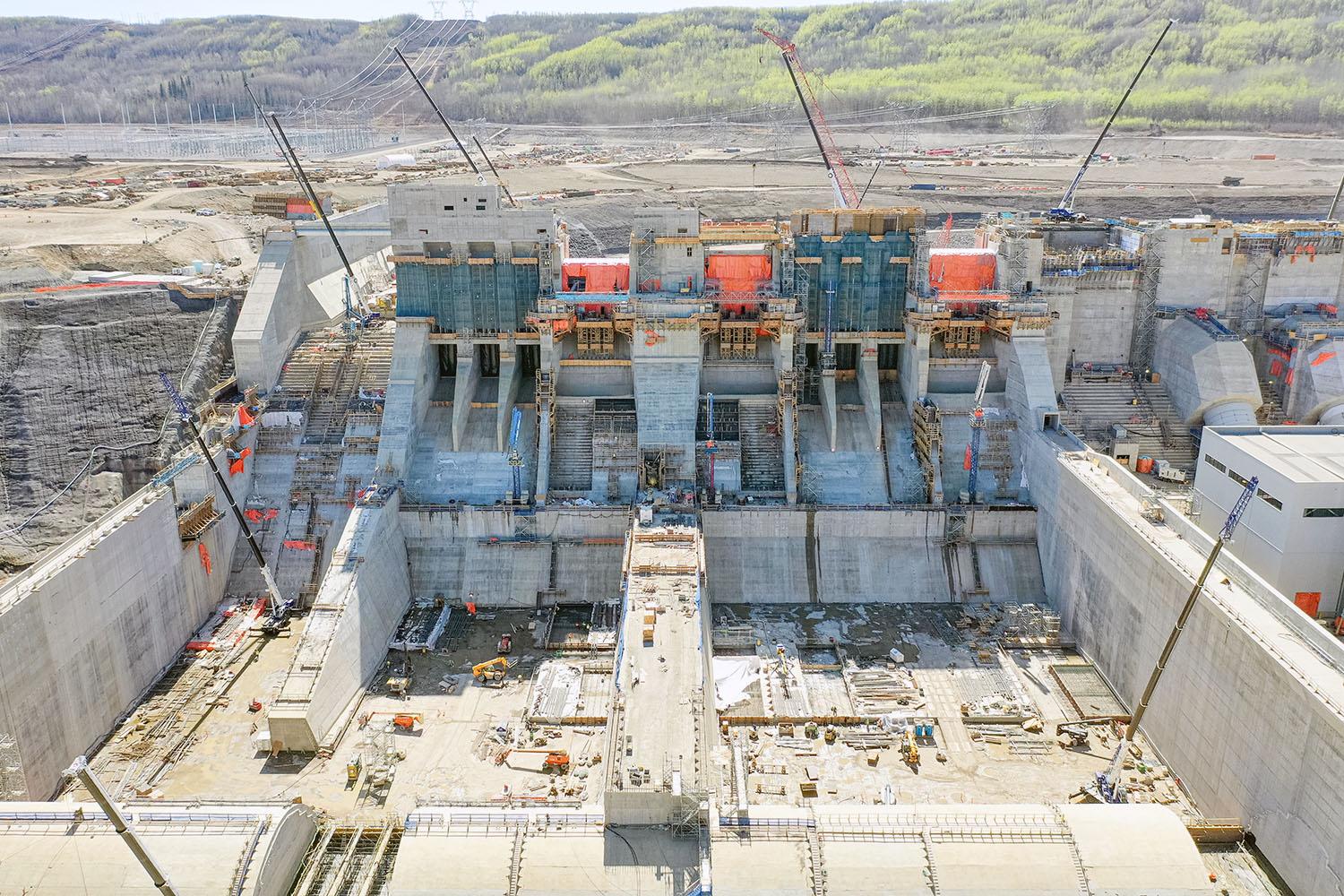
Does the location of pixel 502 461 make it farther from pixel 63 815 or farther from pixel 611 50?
pixel 611 50

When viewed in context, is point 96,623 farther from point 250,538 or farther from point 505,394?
point 505,394

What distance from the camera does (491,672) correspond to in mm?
34531

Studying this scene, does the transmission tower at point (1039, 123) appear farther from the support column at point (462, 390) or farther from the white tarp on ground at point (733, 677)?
the white tarp on ground at point (733, 677)

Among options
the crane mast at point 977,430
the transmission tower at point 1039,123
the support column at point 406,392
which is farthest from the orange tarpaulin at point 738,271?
the transmission tower at point 1039,123

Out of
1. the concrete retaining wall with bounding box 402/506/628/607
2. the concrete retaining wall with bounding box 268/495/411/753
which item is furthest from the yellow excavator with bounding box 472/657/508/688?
the concrete retaining wall with bounding box 402/506/628/607

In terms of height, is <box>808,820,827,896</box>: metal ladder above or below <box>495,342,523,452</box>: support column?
below

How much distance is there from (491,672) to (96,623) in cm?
1300

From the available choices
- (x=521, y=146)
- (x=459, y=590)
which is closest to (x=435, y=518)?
(x=459, y=590)

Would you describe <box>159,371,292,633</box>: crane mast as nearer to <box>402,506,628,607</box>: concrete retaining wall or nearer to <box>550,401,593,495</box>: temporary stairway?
<box>402,506,628,607</box>: concrete retaining wall

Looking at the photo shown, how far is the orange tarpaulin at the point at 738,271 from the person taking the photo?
1780 inches

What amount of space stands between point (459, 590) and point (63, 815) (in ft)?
59.8

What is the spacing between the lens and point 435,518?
40.3m

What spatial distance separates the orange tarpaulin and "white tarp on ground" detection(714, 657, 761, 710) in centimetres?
1835

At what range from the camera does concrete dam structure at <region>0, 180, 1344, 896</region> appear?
22.9 m
